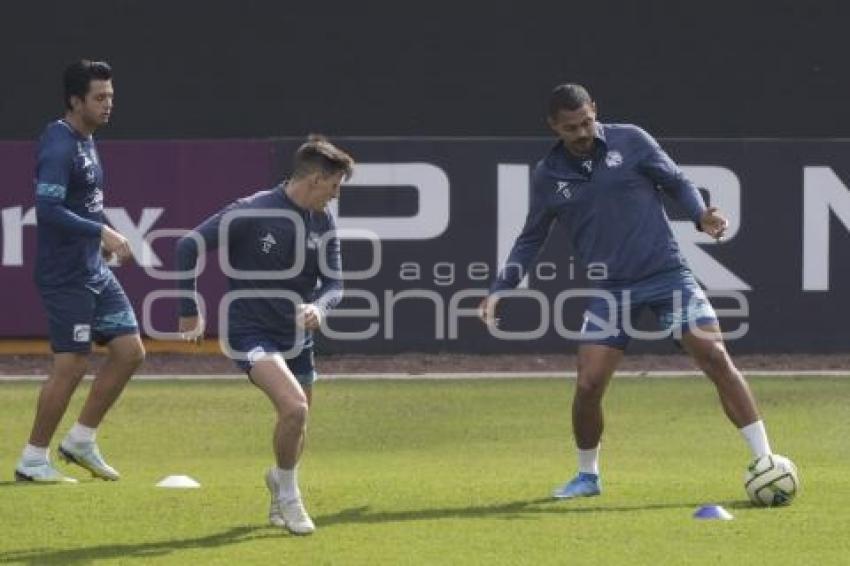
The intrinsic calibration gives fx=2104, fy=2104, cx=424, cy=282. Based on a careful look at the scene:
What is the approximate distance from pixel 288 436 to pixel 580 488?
1836 millimetres

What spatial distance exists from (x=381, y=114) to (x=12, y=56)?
10.7 ft

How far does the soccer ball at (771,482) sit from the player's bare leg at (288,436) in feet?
6.86

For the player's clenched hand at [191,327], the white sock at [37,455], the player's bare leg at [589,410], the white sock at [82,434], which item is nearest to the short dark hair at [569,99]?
the player's bare leg at [589,410]

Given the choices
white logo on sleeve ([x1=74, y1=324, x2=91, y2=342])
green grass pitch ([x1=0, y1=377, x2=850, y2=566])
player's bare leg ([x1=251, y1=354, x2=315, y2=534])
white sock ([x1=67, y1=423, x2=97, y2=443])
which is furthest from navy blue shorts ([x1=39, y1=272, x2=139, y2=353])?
player's bare leg ([x1=251, y1=354, x2=315, y2=534])

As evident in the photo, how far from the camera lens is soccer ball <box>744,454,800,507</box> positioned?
9625mm

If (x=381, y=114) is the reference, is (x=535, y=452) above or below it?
below

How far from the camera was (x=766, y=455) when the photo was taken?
31.9ft

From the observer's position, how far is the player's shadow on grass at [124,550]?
845 cm

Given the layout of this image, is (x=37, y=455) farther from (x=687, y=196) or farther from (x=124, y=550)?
(x=687, y=196)

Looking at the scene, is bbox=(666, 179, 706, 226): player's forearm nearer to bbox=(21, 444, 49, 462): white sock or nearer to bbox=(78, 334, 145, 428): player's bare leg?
bbox=(78, 334, 145, 428): player's bare leg

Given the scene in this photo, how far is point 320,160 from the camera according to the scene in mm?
8984

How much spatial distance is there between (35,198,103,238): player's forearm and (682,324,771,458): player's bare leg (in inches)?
117

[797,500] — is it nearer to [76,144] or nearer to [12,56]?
[76,144]

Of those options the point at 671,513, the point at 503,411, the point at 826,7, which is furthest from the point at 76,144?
the point at 826,7
